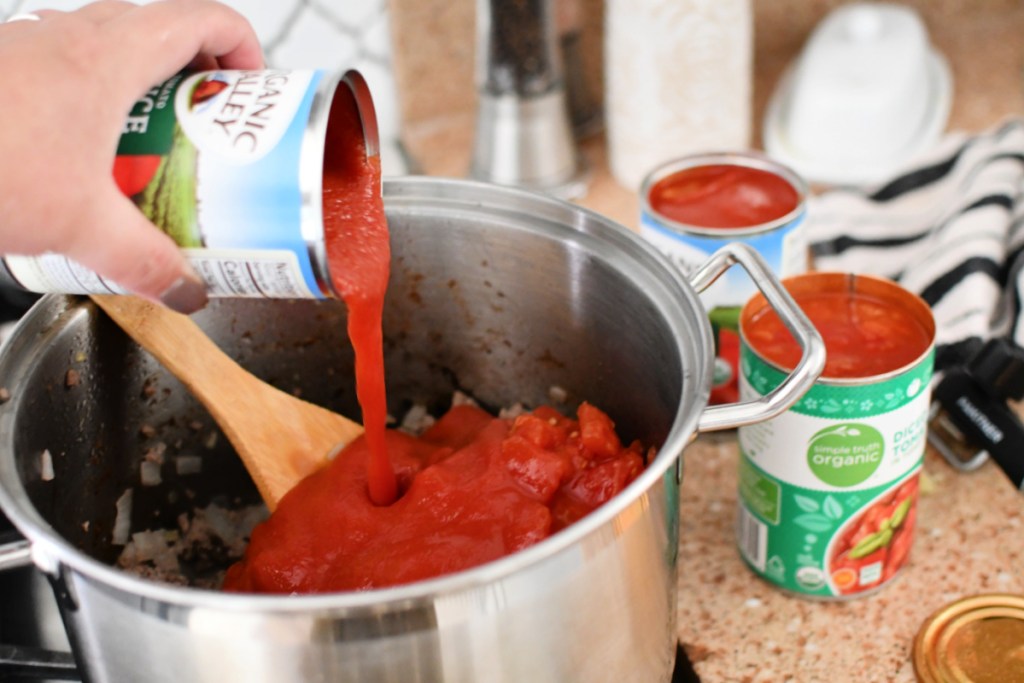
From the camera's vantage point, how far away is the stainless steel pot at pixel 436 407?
1.72 ft

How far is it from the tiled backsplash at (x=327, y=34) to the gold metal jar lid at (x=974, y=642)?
0.81m

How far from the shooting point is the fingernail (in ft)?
1.97

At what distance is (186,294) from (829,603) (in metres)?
0.50

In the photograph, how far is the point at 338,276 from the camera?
67 centimetres

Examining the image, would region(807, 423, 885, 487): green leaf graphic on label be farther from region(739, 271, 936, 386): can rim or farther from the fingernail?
the fingernail

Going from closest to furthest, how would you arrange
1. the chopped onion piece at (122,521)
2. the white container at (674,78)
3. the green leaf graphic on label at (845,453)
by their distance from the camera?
the green leaf graphic on label at (845,453)
the chopped onion piece at (122,521)
the white container at (674,78)

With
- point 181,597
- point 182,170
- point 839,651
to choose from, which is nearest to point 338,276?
point 182,170

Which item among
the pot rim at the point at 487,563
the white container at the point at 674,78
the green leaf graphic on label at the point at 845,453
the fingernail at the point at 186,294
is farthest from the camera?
the white container at the point at 674,78

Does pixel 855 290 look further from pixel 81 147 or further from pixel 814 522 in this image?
pixel 81 147

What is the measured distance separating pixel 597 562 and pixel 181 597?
0.20 m

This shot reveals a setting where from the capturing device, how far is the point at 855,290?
2.60 ft

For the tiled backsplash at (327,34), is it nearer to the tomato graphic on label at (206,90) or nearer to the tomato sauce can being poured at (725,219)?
the tomato sauce can being poured at (725,219)

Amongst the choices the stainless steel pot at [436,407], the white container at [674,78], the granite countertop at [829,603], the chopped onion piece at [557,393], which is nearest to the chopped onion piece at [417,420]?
the stainless steel pot at [436,407]

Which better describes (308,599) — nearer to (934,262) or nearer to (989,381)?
(989,381)
